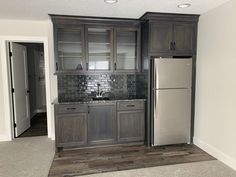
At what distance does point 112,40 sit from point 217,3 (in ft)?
5.91

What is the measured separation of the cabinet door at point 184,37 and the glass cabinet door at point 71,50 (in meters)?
1.74

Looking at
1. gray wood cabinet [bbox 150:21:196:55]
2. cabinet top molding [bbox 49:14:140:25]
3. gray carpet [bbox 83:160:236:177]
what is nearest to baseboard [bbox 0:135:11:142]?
gray carpet [bbox 83:160:236:177]

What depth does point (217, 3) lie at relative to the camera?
2766 mm

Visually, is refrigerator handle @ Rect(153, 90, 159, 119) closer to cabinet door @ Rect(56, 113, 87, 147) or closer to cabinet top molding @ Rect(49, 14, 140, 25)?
cabinet door @ Rect(56, 113, 87, 147)

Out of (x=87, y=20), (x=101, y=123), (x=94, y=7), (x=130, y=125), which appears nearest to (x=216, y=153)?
(x=130, y=125)

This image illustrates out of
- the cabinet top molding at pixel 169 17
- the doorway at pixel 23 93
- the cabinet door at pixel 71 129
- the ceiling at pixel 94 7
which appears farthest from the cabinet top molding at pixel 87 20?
the cabinet door at pixel 71 129

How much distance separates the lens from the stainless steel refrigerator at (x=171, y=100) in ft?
10.7

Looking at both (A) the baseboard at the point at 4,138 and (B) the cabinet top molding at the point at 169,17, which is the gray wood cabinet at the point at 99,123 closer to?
(A) the baseboard at the point at 4,138

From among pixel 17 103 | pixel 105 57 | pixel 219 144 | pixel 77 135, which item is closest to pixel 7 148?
pixel 17 103

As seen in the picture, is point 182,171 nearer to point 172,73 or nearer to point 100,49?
point 172,73

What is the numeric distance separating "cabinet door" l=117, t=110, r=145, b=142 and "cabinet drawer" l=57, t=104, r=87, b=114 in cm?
66

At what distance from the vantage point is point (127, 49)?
366 centimetres

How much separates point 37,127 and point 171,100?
3.43 metres

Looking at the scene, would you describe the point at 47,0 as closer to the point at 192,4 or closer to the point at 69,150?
the point at 192,4
